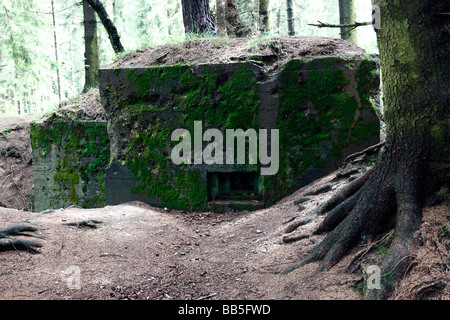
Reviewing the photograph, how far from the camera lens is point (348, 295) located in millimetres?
2775

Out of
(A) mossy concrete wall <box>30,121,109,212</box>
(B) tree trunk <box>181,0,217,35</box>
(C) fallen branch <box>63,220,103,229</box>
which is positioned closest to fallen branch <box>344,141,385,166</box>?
(C) fallen branch <box>63,220,103,229</box>

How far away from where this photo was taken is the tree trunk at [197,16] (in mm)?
8711

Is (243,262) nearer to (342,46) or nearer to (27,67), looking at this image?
(342,46)

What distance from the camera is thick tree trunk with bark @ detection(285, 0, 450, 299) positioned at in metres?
3.00

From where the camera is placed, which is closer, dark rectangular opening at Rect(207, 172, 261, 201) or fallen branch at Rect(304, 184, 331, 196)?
fallen branch at Rect(304, 184, 331, 196)

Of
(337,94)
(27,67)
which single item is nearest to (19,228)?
(337,94)

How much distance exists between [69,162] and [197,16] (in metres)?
4.66

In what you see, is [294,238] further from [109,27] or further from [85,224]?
[109,27]

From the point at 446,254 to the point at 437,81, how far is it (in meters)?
1.39

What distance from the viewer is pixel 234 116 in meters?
6.44

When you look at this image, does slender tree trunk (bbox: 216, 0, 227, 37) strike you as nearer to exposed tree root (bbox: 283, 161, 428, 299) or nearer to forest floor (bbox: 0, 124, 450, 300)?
forest floor (bbox: 0, 124, 450, 300)

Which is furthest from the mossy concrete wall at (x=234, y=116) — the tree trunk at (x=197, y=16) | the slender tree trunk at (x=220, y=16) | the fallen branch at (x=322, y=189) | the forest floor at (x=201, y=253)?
the slender tree trunk at (x=220, y=16)

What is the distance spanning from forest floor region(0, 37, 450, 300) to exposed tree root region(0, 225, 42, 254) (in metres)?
0.09

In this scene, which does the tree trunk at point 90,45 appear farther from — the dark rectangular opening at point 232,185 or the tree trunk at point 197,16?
the dark rectangular opening at point 232,185
